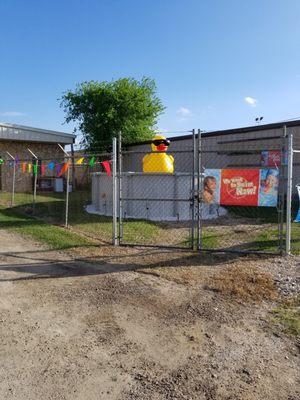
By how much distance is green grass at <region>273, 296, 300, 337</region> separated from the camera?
414 centimetres

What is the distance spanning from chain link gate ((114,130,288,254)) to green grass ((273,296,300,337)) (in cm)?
251

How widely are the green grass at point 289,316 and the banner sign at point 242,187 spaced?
2715 millimetres

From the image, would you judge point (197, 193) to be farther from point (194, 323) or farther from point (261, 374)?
point (261, 374)

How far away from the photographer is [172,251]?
7766mm

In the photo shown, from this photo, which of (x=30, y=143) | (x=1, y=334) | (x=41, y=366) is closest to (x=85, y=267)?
(x=1, y=334)

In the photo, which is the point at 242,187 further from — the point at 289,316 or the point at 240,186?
the point at 289,316

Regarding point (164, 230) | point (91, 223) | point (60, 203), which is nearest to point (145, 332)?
point (164, 230)

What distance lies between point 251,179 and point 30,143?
2128 cm

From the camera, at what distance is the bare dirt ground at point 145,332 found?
3.09m

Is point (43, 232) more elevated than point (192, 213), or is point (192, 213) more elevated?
point (192, 213)

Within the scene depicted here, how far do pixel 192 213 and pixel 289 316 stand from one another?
3.34 m

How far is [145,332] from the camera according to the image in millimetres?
4086

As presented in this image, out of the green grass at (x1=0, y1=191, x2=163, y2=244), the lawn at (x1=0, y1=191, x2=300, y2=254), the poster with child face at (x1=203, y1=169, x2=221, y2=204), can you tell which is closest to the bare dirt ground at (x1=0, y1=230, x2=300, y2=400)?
the poster with child face at (x1=203, y1=169, x2=221, y2=204)

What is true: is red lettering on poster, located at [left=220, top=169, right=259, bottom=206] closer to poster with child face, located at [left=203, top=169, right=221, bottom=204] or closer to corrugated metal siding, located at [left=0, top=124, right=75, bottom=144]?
poster with child face, located at [left=203, top=169, right=221, bottom=204]
